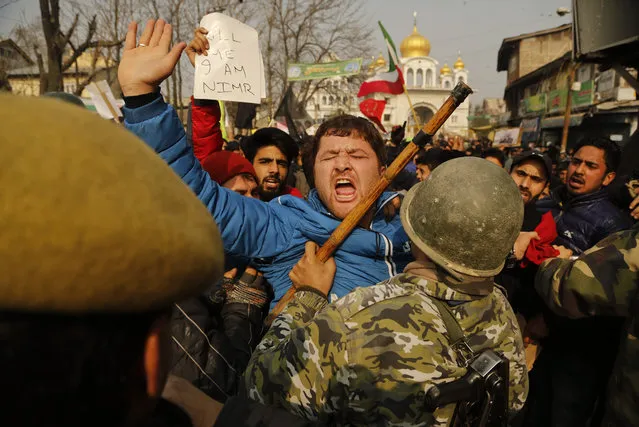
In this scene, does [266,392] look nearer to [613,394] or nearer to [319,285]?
[319,285]

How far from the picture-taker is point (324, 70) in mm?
10703

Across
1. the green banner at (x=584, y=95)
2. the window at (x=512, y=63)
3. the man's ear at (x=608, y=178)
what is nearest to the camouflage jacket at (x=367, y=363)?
the man's ear at (x=608, y=178)

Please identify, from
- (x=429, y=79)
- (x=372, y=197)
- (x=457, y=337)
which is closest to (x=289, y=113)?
(x=372, y=197)

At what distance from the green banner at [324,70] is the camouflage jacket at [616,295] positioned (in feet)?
28.6

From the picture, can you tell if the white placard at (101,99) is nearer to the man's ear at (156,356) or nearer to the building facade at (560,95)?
the man's ear at (156,356)

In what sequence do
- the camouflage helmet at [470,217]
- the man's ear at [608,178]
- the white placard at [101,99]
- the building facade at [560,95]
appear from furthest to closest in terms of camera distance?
1. the building facade at [560,95]
2. the white placard at [101,99]
3. the man's ear at [608,178]
4. the camouflage helmet at [470,217]

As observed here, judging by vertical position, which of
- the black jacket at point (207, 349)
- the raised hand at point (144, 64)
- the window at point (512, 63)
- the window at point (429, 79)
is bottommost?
the black jacket at point (207, 349)

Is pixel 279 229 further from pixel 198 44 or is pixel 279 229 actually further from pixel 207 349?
pixel 198 44

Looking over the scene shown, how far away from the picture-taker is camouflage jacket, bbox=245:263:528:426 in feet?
4.20

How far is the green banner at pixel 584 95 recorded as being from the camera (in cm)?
2261

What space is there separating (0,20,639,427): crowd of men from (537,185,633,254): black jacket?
0.01 meters

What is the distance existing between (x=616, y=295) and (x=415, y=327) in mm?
1200

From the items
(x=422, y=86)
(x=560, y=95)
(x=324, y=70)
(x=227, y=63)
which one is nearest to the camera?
(x=227, y=63)

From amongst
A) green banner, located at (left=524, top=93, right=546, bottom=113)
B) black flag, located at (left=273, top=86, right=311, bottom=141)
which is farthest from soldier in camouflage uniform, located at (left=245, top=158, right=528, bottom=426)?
green banner, located at (left=524, top=93, right=546, bottom=113)
